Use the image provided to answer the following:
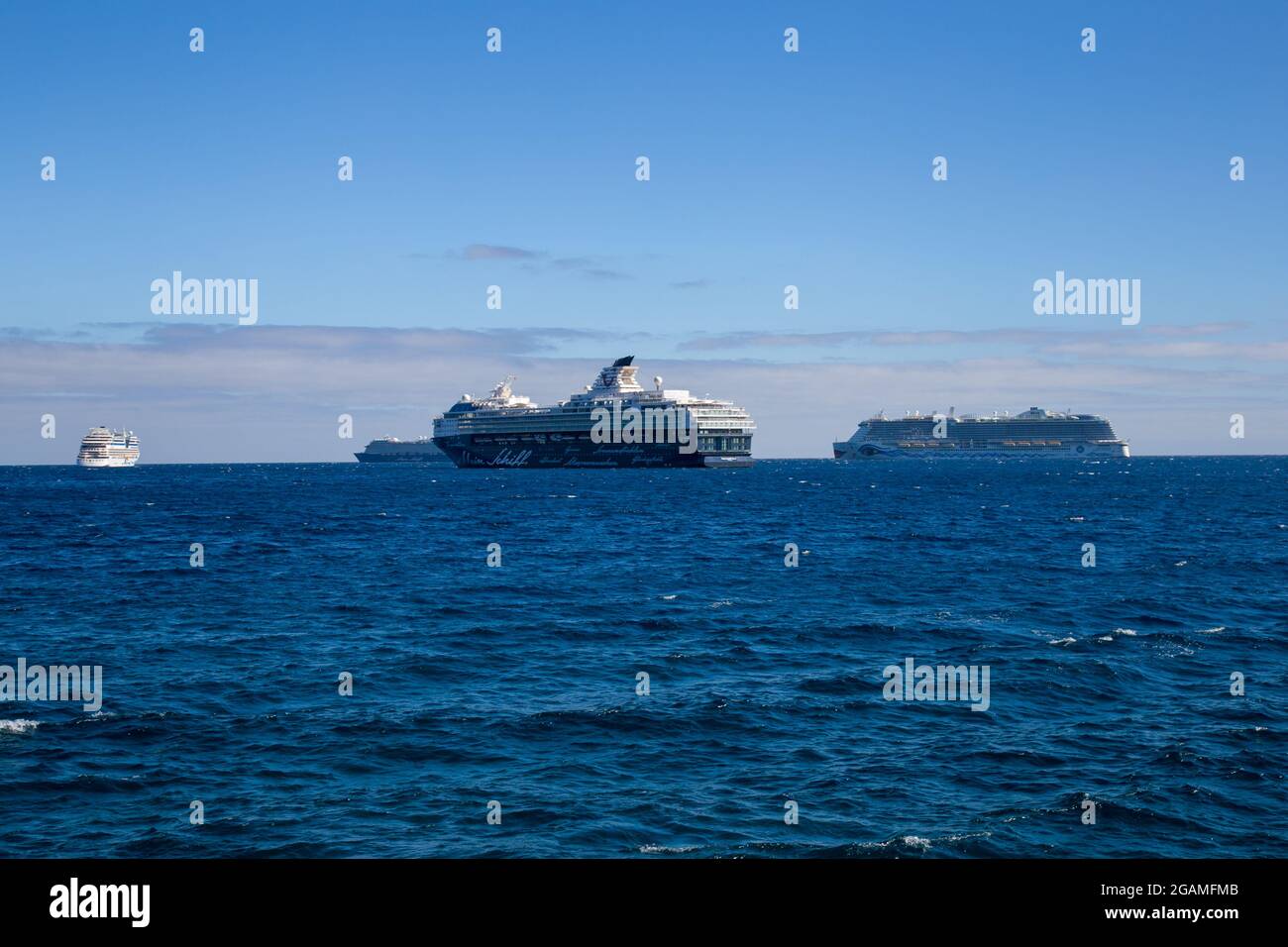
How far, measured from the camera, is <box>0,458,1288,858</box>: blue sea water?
15812 mm

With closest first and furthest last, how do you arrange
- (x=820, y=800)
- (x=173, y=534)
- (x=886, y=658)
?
(x=820, y=800), (x=886, y=658), (x=173, y=534)

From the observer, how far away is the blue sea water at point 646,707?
15.8m

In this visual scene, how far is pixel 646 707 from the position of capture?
75.5 ft

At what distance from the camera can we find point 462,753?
64.8ft

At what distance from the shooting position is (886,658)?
28141 millimetres

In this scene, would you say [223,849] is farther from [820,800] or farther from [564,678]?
[564,678]

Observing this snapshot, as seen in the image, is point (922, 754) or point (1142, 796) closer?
point (1142, 796)
